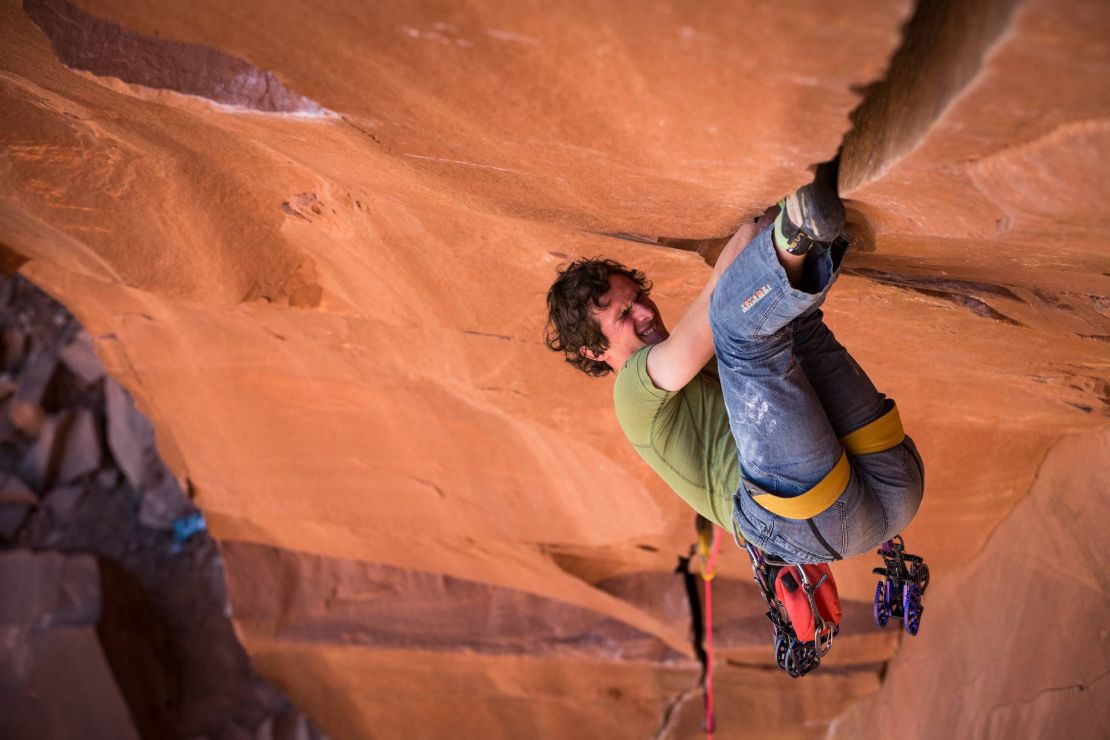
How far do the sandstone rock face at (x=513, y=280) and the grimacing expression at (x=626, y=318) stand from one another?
0.17 meters

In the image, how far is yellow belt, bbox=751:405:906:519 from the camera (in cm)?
177

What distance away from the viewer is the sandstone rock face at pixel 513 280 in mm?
1292

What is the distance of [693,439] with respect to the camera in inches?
82.4

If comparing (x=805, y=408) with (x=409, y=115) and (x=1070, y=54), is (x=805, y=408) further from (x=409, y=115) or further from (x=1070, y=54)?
(x=409, y=115)

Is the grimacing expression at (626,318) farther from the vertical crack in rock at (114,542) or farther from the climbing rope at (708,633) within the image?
the vertical crack in rock at (114,542)

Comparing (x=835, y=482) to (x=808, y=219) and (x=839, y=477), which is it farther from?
(x=808, y=219)

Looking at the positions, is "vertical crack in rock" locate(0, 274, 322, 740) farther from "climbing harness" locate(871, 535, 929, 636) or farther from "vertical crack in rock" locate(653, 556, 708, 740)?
"climbing harness" locate(871, 535, 929, 636)

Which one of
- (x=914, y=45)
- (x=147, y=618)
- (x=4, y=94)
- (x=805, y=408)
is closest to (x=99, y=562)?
(x=147, y=618)

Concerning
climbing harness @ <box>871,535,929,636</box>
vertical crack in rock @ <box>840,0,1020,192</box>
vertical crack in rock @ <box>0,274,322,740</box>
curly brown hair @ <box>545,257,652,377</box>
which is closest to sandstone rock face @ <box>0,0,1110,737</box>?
vertical crack in rock @ <box>840,0,1020,192</box>

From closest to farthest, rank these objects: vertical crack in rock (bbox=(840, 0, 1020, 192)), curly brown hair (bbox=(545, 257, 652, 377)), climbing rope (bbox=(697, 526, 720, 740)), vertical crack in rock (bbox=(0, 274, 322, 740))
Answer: vertical crack in rock (bbox=(840, 0, 1020, 192)) < curly brown hair (bbox=(545, 257, 652, 377)) < climbing rope (bbox=(697, 526, 720, 740)) < vertical crack in rock (bbox=(0, 274, 322, 740))

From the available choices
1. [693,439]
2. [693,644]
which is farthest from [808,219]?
[693,644]

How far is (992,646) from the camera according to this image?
3.44 meters

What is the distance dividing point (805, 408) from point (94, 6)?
1.37 meters

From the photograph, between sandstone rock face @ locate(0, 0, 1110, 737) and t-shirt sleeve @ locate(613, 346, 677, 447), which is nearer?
sandstone rock face @ locate(0, 0, 1110, 737)
